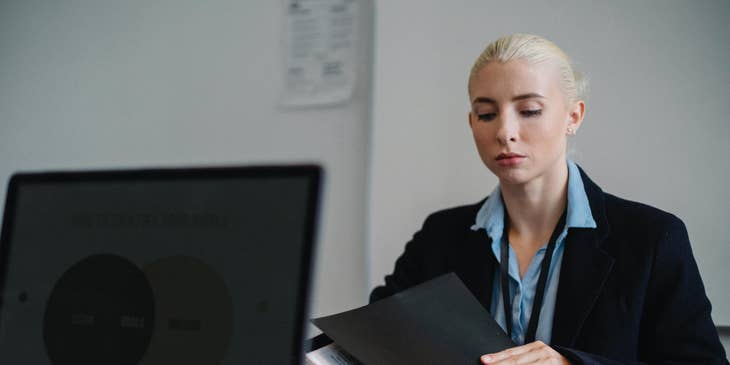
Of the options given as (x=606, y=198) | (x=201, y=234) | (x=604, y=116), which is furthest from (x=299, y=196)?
(x=604, y=116)

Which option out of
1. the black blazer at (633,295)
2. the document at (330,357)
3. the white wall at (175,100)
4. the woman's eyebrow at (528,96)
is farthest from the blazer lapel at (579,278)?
the white wall at (175,100)

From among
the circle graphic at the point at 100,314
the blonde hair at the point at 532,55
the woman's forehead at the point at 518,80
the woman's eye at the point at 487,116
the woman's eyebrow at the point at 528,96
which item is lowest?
the circle graphic at the point at 100,314

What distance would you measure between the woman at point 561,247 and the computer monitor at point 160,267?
69 cm

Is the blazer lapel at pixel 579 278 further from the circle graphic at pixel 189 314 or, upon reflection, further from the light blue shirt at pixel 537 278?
the circle graphic at pixel 189 314

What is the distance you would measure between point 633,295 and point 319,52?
3.46 ft

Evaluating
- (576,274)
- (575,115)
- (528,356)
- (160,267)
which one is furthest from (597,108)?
(160,267)

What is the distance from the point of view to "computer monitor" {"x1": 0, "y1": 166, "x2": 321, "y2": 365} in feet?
1.01

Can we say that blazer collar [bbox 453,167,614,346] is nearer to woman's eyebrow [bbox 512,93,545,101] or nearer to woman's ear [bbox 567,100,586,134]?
woman's ear [bbox 567,100,586,134]

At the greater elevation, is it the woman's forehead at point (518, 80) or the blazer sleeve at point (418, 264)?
the woman's forehead at point (518, 80)

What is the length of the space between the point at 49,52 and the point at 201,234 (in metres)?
1.97

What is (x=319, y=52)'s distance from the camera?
1.55 metres

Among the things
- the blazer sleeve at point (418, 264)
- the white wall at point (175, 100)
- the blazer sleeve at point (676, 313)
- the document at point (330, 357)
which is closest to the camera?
the document at point (330, 357)

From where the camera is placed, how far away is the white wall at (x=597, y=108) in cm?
115

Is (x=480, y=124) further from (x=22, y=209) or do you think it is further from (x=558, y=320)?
(x=22, y=209)
